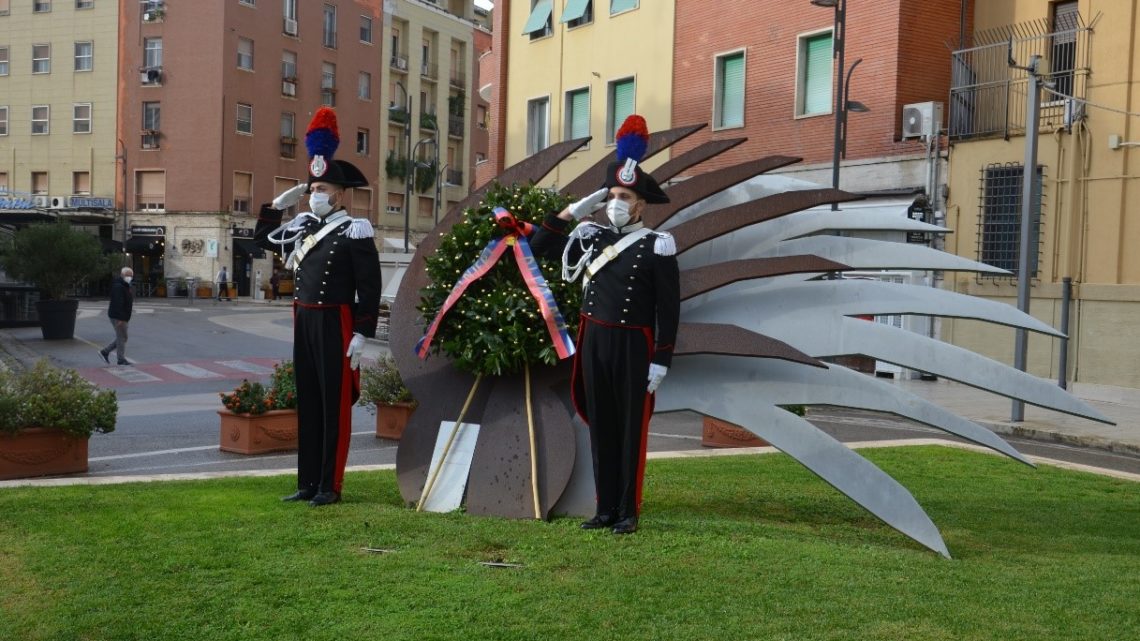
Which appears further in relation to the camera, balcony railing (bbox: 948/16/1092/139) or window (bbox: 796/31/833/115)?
window (bbox: 796/31/833/115)

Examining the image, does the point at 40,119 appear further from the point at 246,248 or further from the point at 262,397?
the point at 262,397

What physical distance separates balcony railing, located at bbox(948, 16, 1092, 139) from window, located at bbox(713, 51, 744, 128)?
5645mm

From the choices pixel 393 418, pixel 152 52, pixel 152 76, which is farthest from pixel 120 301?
pixel 152 52

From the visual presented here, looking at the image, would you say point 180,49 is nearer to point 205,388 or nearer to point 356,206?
point 356,206

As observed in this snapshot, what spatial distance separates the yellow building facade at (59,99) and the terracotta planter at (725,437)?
51.0 m

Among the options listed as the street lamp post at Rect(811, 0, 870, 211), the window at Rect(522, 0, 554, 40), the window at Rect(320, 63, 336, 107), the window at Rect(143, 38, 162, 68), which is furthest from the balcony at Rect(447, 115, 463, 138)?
the street lamp post at Rect(811, 0, 870, 211)

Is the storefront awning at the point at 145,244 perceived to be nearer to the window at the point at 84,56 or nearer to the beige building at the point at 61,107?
the beige building at the point at 61,107

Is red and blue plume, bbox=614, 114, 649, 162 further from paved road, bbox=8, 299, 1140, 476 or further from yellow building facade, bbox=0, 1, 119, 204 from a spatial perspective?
yellow building facade, bbox=0, 1, 119, 204

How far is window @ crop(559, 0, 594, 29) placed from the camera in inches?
1328

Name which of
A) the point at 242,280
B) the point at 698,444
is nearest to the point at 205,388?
the point at 698,444

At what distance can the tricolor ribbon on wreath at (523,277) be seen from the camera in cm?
752

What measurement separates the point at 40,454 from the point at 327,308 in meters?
4.45

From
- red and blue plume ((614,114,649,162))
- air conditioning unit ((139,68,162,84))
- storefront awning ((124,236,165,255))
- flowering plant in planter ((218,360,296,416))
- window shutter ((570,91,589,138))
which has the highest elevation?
air conditioning unit ((139,68,162,84))

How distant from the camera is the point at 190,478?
9.37m
